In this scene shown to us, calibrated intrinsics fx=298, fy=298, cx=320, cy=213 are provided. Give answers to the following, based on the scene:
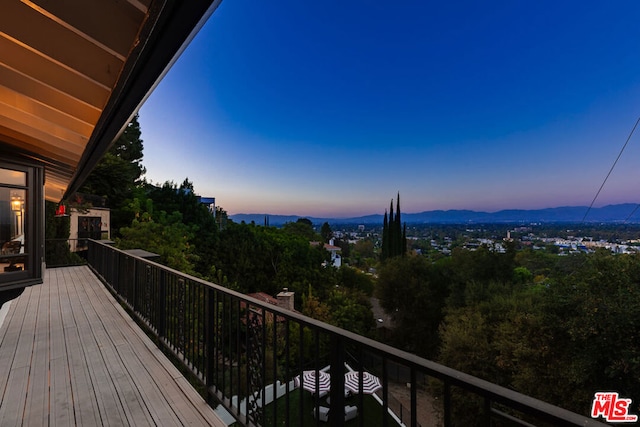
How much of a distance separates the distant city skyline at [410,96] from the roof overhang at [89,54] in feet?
47.0

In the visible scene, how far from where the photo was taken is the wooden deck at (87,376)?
196 cm

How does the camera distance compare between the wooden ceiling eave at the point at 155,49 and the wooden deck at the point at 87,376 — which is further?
the wooden deck at the point at 87,376

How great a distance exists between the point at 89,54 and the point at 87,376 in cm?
250

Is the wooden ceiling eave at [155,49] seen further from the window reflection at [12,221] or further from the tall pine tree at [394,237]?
the tall pine tree at [394,237]

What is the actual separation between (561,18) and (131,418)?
34437 millimetres

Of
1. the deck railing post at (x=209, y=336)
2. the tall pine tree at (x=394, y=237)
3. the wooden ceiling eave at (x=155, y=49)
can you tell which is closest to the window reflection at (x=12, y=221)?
the wooden ceiling eave at (x=155, y=49)

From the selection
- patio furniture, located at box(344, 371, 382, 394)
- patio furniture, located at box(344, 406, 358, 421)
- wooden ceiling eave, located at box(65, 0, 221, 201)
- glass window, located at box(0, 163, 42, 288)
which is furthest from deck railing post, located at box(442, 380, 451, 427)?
glass window, located at box(0, 163, 42, 288)

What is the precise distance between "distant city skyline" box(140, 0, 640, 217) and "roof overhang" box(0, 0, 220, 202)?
14337mm

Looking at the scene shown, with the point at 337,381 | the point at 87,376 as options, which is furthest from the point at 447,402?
the point at 87,376

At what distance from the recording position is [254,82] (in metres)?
18.9

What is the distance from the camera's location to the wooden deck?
6.43ft

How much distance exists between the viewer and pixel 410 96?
26062 millimetres

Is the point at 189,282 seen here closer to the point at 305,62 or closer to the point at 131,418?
the point at 131,418

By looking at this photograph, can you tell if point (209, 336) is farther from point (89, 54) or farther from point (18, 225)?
point (18, 225)
